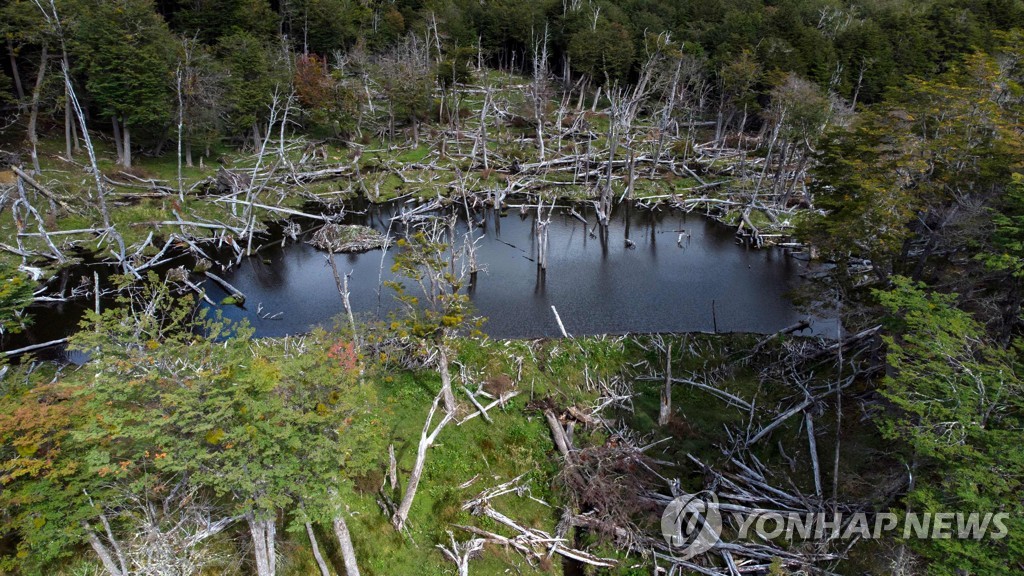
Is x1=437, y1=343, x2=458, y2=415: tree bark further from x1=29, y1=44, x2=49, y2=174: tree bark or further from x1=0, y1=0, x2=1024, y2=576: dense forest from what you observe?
x1=29, y1=44, x2=49, y2=174: tree bark

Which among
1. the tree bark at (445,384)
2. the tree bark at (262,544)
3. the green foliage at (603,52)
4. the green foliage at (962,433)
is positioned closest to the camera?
the green foliage at (962,433)

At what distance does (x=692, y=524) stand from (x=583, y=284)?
17.6 m

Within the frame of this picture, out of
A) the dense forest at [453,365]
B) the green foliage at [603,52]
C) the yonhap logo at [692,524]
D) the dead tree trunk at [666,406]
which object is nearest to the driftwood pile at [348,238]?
the dense forest at [453,365]

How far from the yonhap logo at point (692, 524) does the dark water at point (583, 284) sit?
10783 millimetres

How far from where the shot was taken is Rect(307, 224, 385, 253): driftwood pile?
122 feet

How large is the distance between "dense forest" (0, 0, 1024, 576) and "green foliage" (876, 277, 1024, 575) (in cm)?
7

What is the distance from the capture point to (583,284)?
32500mm

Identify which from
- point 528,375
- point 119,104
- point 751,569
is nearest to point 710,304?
point 528,375

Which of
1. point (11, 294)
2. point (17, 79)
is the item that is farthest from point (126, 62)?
point (11, 294)

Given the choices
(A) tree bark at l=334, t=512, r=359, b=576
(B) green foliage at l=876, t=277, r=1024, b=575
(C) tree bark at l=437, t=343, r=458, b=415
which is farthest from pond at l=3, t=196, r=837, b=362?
(B) green foliage at l=876, t=277, r=1024, b=575

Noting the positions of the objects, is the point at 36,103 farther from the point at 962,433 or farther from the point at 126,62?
the point at 962,433

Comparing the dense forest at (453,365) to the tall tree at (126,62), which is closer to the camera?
the dense forest at (453,365)

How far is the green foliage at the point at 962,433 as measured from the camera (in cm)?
1095

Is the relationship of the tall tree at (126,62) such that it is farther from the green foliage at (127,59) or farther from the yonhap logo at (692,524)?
the yonhap logo at (692,524)
